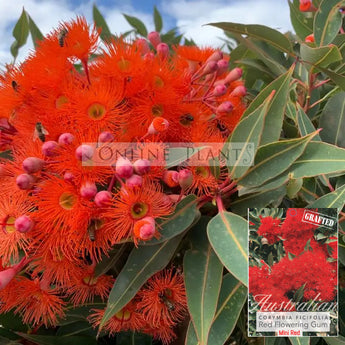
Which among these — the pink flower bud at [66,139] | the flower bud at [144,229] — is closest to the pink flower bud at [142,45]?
the pink flower bud at [66,139]

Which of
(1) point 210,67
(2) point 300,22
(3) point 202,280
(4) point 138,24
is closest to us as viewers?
(3) point 202,280

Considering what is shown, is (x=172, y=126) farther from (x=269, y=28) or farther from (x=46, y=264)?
(x=269, y=28)

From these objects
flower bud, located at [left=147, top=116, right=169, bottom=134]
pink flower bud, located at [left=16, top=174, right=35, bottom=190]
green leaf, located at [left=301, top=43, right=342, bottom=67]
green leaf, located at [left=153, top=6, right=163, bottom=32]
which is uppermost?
green leaf, located at [left=153, top=6, right=163, bottom=32]

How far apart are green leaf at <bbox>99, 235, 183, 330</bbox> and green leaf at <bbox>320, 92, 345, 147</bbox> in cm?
44

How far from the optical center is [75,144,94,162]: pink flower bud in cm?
58

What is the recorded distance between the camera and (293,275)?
2.10 ft

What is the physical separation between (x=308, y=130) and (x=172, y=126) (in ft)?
0.96

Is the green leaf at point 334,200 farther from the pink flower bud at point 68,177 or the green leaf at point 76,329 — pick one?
the green leaf at point 76,329

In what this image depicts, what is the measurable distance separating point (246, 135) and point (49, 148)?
29 cm

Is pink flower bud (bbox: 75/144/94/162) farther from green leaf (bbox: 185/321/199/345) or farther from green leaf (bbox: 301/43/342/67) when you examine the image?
green leaf (bbox: 301/43/342/67)

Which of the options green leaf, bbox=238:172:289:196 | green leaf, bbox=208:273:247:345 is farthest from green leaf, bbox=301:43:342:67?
green leaf, bbox=208:273:247:345

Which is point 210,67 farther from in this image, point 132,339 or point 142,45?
point 132,339

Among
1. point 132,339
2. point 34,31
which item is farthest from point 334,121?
point 34,31

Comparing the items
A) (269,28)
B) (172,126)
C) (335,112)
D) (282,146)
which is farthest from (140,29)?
(282,146)
